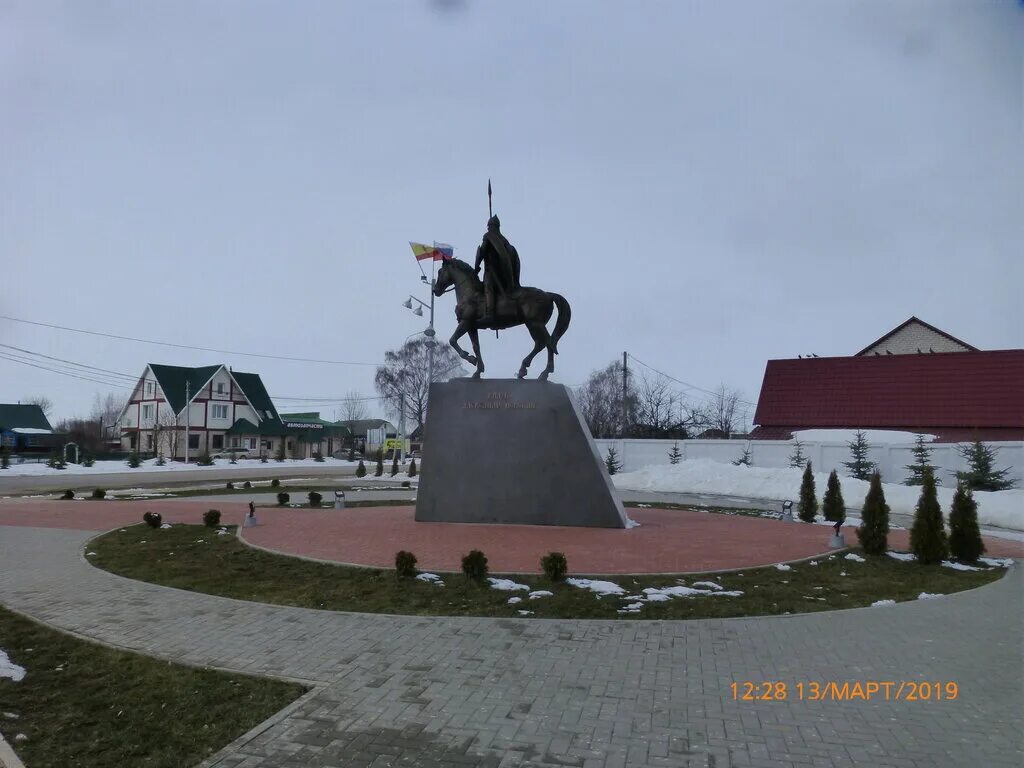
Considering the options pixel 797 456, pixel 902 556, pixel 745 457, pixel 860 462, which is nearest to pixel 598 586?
pixel 902 556

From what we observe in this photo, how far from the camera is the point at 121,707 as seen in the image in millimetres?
4719

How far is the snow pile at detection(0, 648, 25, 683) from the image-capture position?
5.32 m

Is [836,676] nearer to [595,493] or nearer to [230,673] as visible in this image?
[230,673]

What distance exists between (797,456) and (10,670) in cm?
2824

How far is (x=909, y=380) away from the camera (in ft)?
107

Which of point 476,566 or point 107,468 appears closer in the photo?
point 476,566

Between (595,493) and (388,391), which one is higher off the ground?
(388,391)

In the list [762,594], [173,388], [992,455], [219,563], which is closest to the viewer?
[762,594]

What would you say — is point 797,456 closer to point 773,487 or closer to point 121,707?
point 773,487

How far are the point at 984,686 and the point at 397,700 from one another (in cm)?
439

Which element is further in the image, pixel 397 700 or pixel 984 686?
pixel 984 686

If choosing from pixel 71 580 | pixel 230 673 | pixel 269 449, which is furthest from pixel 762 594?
pixel 269 449

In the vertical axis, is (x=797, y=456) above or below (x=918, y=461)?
above

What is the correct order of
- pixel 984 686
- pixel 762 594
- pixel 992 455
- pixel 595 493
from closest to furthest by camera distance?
pixel 984 686, pixel 762 594, pixel 595 493, pixel 992 455
